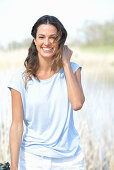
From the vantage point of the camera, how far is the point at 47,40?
5.11 feet

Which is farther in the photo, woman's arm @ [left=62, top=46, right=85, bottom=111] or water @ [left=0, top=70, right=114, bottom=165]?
water @ [left=0, top=70, right=114, bottom=165]

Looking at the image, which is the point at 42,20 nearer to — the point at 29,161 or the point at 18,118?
the point at 18,118

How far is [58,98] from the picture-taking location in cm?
152

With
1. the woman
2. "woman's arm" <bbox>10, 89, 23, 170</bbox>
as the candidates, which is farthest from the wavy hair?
"woman's arm" <bbox>10, 89, 23, 170</bbox>

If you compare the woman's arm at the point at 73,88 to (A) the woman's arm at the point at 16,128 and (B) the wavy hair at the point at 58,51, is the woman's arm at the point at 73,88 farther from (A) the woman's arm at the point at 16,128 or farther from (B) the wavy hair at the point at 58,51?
(A) the woman's arm at the point at 16,128

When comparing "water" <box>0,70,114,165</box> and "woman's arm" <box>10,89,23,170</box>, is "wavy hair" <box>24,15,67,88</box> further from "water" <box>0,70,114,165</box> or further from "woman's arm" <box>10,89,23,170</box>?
"water" <box>0,70,114,165</box>

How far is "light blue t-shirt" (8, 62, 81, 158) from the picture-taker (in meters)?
1.51

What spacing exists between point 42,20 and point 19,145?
0.68 m

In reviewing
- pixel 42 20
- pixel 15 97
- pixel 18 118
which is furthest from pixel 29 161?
pixel 42 20

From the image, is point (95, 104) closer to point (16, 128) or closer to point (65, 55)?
point (65, 55)

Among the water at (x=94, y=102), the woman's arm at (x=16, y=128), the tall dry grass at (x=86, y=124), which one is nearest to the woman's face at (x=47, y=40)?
the woman's arm at (x=16, y=128)

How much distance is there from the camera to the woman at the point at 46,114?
1500mm

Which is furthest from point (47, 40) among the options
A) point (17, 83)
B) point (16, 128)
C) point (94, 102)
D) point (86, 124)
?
point (94, 102)

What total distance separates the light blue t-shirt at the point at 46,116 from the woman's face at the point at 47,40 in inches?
6.0
